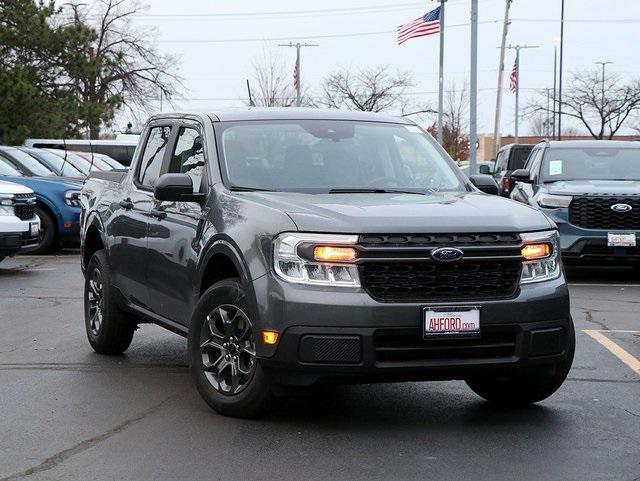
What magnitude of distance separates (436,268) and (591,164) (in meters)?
10.4

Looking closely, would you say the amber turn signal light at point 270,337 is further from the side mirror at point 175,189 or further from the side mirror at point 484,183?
the side mirror at point 484,183

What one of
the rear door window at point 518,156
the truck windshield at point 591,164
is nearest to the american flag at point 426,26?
the rear door window at point 518,156

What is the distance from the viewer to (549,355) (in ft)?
20.6

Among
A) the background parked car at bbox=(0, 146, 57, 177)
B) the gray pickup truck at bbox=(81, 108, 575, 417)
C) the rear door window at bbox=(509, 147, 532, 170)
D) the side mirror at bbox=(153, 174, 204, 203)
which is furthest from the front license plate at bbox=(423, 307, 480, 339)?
the rear door window at bbox=(509, 147, 532, 170)

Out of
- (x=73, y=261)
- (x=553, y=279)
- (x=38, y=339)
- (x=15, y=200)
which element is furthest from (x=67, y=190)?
(x=553, y=279)

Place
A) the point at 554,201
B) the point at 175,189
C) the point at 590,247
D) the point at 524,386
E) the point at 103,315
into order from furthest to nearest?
the point at 554,201 → the point at 590,247 → the point at 103,315 → the point at 175,189 → the point at 524,386

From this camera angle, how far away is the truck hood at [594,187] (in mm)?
14562

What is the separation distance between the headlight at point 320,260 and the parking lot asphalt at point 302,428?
0.83 m

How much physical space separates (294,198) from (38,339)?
12.7ft

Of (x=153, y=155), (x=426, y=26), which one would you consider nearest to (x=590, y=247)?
(x=153, y=155)

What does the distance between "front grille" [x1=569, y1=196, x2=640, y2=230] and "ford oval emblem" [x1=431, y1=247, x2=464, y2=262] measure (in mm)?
8832

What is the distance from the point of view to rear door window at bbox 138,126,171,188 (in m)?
8.13

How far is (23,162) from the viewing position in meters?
20.0

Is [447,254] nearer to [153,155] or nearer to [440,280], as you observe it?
[440,280]
